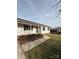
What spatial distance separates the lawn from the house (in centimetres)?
9

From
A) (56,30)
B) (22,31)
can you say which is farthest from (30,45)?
(56,30)

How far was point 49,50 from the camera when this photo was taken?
137 cm

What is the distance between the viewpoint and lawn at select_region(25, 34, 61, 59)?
53.3 inches

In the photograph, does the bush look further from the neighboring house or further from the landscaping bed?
the neighboring house

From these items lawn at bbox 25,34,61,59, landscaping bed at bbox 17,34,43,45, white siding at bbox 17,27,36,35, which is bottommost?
lawn at bbox 25,34,61,59

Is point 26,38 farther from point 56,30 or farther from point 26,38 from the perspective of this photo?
point 56,30

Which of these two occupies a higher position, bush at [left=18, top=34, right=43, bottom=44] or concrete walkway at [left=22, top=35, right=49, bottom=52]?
bush at [left=18, top=34, right=43, bottom=44]

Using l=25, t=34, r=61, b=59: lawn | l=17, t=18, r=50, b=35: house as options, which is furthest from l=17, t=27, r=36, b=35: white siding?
l=25, t=34, r=61, b=59: lawn
